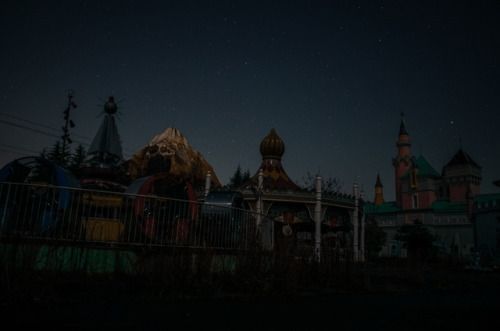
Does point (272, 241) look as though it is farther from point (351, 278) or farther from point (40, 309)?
point (40, 309)

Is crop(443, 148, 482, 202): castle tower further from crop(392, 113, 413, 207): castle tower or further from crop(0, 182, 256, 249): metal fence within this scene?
crop(0, 182, 256, 249): metal fence

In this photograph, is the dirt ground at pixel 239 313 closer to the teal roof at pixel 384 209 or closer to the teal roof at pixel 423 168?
the teal roof at pixel 423 168

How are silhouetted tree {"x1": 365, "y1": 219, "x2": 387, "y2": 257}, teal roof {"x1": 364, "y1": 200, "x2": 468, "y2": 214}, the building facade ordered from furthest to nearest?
teal roof {"x1": 364, "y1": 200, "x2": 468, "y2": 214} < the building facade < silhouetted tree {"x1": 365, "y1": 219, "x2": 387, "y2": 257}

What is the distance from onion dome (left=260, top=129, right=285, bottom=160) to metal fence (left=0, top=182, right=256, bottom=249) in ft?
70.7

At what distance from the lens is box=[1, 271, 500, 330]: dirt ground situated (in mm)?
3570

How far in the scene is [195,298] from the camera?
5312 millimetres

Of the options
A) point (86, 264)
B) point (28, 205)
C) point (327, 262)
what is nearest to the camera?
point (86, 264)

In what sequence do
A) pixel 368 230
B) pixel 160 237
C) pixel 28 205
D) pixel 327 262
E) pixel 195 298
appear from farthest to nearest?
pixel 368 230 < pixel 327 262 < pixel 160 237 < pixel 28 205 < pixel 195 298

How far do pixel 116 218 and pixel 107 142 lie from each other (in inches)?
213

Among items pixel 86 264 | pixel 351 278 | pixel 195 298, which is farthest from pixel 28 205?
pixel 351 278

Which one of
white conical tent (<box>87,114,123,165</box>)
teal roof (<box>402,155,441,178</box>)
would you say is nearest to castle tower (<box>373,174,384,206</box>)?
teal roof (<box>402,155,441,178</box>)

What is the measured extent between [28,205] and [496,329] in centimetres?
709

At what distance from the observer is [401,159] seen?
6544cm

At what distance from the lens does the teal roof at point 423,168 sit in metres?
59.8
